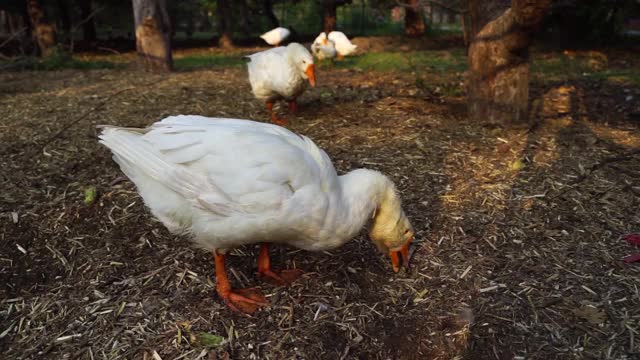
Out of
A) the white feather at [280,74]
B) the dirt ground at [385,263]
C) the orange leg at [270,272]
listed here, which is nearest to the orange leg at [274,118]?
the white feather at [280,74]

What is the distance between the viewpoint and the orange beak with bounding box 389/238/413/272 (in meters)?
2.95

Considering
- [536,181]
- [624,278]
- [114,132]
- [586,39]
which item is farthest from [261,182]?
[586,39]

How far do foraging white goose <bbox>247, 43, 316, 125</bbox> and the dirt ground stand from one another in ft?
2.67

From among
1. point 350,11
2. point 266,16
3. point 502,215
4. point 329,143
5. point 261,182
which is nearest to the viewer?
point 261,182

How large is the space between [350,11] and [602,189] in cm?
2425

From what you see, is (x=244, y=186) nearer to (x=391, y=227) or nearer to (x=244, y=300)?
(x=244, y=300)

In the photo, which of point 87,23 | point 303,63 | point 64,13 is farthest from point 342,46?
point 64,13

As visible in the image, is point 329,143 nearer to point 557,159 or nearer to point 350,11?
point 557,159

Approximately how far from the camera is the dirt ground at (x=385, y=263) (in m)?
2.61

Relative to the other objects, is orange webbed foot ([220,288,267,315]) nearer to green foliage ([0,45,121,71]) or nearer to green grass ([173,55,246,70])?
green grass ([173,55,246,70])

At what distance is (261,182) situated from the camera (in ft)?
8.27

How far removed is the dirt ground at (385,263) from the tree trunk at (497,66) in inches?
7.7

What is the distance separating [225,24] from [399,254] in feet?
53.6

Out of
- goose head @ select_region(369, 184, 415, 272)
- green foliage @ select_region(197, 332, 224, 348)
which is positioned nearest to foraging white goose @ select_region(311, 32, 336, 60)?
goose head @ select_region(369, 184, 415, 272)
